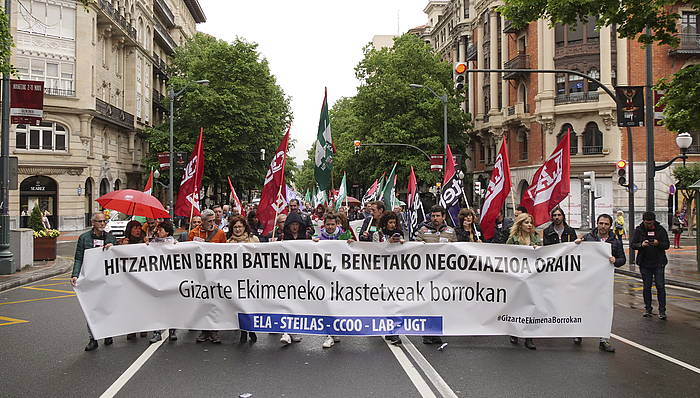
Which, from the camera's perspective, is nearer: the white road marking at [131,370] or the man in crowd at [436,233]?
the white road marking at [131,370]

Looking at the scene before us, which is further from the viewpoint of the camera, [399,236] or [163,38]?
[163,38]

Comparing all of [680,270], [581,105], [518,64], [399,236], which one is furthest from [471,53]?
[399,236]

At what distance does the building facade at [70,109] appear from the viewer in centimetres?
3675

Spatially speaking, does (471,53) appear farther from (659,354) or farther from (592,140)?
(659,354)

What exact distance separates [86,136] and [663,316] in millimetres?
36132

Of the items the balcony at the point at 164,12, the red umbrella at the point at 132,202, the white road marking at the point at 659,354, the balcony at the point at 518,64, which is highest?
the balcony at the point at 164,12

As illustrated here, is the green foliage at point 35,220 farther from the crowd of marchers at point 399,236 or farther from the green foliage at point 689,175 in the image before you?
the green foliage at point 689,175

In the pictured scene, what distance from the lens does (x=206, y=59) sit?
149 ft

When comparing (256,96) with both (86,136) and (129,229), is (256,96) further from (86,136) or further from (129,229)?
(129,229)

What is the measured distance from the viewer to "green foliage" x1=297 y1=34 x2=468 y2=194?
145 ft

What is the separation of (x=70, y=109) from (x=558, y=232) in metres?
35.4

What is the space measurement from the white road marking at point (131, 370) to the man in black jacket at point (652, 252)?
7255mm

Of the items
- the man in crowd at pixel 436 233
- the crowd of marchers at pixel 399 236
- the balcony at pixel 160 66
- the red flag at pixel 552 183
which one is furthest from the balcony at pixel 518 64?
the man in crowd at pixel 436 233

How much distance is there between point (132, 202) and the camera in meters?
10.1
